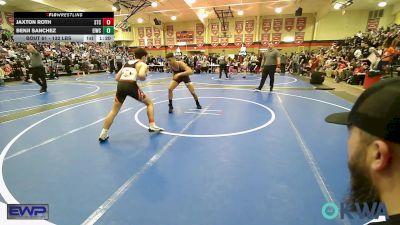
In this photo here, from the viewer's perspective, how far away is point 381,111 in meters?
0.62

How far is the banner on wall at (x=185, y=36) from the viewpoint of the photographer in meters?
28.6

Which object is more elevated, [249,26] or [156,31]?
[249,26]

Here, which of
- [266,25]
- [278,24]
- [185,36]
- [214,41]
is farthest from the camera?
[185,36]

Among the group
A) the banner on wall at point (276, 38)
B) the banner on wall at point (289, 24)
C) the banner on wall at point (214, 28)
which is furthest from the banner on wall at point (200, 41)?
the banner on wall at point (289, 24)

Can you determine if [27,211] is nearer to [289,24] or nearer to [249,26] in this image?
[249,26]

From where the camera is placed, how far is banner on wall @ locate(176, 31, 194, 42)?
28641 millimetres

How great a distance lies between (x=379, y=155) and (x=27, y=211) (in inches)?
96.8

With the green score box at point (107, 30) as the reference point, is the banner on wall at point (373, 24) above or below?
above

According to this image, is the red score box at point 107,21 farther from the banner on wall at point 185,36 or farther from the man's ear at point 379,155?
the banner on wall at point 185,36

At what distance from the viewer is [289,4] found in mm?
20812

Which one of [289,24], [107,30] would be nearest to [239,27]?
[289,24]

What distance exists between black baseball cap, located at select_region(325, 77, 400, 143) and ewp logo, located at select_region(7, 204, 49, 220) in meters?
2.27

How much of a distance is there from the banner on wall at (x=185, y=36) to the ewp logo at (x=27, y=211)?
93.1ft
